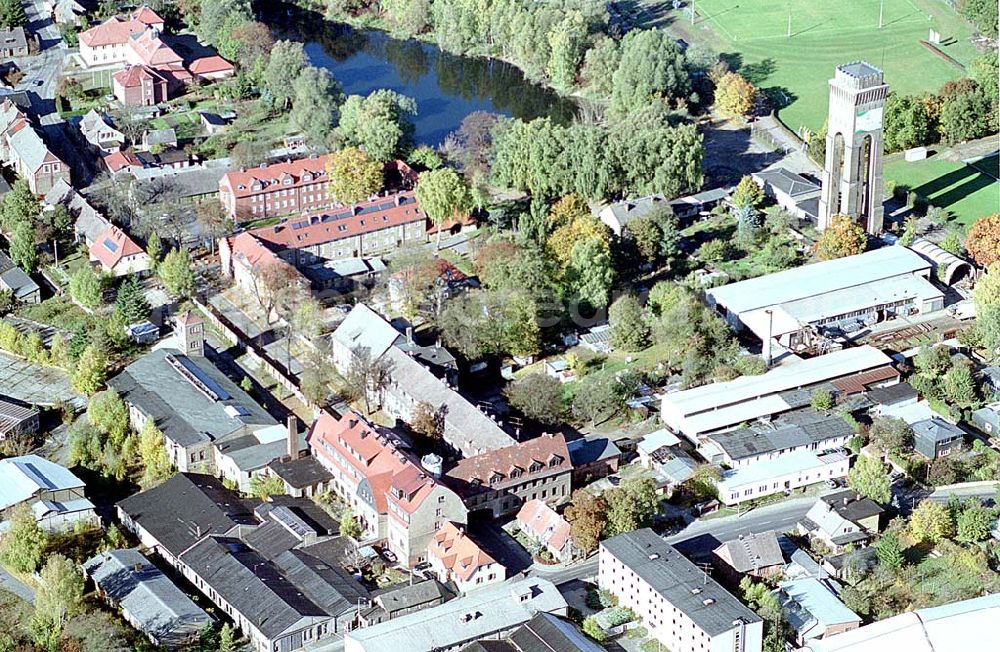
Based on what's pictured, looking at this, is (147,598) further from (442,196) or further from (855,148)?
(855,148)

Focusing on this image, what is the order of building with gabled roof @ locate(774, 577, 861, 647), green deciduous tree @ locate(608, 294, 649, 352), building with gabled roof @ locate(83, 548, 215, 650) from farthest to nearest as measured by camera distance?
1. green deciduous tree @ locate(608, 294, 649, 352)
2. building with gabled roof @ locate(83, 548, 215, 650)
3. building with gabled roof @ locate(774, 577, 861, 647)

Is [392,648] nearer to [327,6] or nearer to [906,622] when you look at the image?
[906,622]

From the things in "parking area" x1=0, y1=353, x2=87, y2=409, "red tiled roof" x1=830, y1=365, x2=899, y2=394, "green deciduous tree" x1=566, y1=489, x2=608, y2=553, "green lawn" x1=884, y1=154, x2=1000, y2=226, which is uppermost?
"green deciduous tree" x1=566, y1=489, x2=608, y2=553

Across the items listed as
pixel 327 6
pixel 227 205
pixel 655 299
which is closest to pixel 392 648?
pixel 655 299

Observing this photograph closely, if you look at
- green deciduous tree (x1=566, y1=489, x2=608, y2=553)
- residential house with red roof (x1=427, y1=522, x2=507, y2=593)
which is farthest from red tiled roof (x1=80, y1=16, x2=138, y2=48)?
green deciduous tree (x1=566, y1=489, x2=608, y2=553)

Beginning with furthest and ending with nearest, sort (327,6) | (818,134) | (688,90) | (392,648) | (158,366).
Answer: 1. (327,6)
2. (688,90)
3. (818,134)
4. (158,366)
5. (392,648)

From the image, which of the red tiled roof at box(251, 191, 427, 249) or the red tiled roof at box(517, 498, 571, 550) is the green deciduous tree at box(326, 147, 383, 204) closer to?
the red tiled roof at box(251, 191, 427, 249)

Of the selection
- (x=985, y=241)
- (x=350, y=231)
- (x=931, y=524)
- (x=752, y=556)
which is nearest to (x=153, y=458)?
(x=350, y=231)
